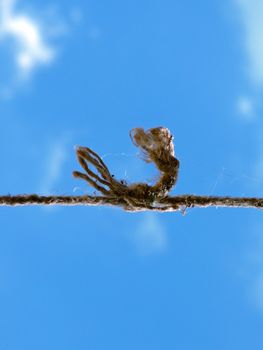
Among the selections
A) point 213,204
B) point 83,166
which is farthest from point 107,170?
point 213,204

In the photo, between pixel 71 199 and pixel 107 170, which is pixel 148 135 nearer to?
pixel 107 170

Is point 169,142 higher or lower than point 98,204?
higher

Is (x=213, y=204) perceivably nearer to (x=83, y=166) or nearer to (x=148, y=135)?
(x=148, y=135)

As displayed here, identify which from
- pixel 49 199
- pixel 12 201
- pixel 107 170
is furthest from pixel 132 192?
pixel 12 201

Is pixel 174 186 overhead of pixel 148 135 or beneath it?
beneath
